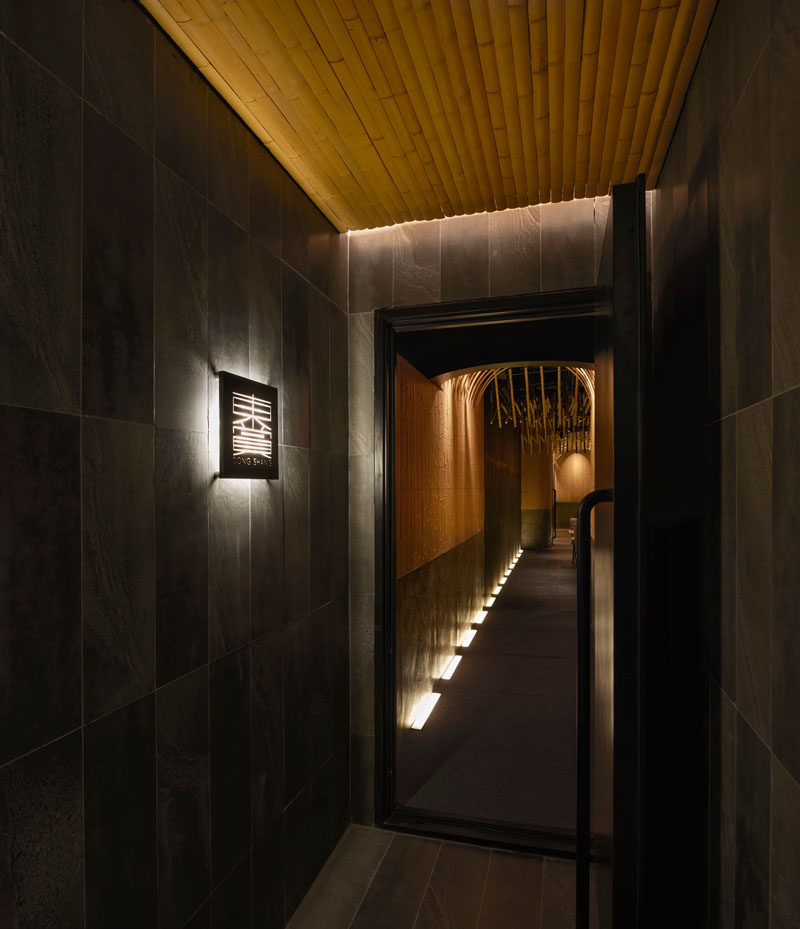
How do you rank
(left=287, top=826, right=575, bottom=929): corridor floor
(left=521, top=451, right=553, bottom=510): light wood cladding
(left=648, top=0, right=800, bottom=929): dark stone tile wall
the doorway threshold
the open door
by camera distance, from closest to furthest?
(left=648, top=0, right=800, bottom=929): dark stone tile wall → the open door → (left=287, top=826, right=575, bottom=929): corridor floor → the doorway threshold → (left=521, top=451, right=553, bottom=510): light wood cladding

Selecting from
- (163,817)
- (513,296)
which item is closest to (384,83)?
(513,296)

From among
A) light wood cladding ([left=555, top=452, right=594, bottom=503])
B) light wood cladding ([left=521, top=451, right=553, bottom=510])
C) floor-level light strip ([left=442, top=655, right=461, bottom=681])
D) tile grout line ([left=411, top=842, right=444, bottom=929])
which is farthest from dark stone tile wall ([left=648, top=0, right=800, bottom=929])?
light wood cladding ([left=555, top=452, right=594, bottom=503])

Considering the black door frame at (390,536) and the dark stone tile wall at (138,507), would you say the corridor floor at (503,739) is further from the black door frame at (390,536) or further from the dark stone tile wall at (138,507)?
the dark stone tile wall at (138,507)

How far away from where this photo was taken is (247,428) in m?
1.91

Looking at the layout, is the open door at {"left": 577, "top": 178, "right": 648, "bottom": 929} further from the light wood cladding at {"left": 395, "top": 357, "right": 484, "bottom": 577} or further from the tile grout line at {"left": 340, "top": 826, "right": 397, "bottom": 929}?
the light wood cladding at {"left": 395, "top": 357, "right": 484, "bottom": 577}

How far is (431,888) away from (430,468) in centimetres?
302

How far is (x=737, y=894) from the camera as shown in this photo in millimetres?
1254

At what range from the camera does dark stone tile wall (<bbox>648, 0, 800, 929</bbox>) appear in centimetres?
101

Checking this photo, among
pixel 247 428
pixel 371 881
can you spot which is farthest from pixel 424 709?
pixel 247 428

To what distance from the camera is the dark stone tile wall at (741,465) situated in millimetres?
1014

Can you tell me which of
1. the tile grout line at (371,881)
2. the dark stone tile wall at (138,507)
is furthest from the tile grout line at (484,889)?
the dark stone tile wall at (138,507)

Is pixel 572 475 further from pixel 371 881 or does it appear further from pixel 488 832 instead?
pixel 371 881

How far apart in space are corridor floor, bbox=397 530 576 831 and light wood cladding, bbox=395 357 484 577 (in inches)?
43.8

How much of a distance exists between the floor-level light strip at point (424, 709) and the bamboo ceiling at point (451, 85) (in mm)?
3335
